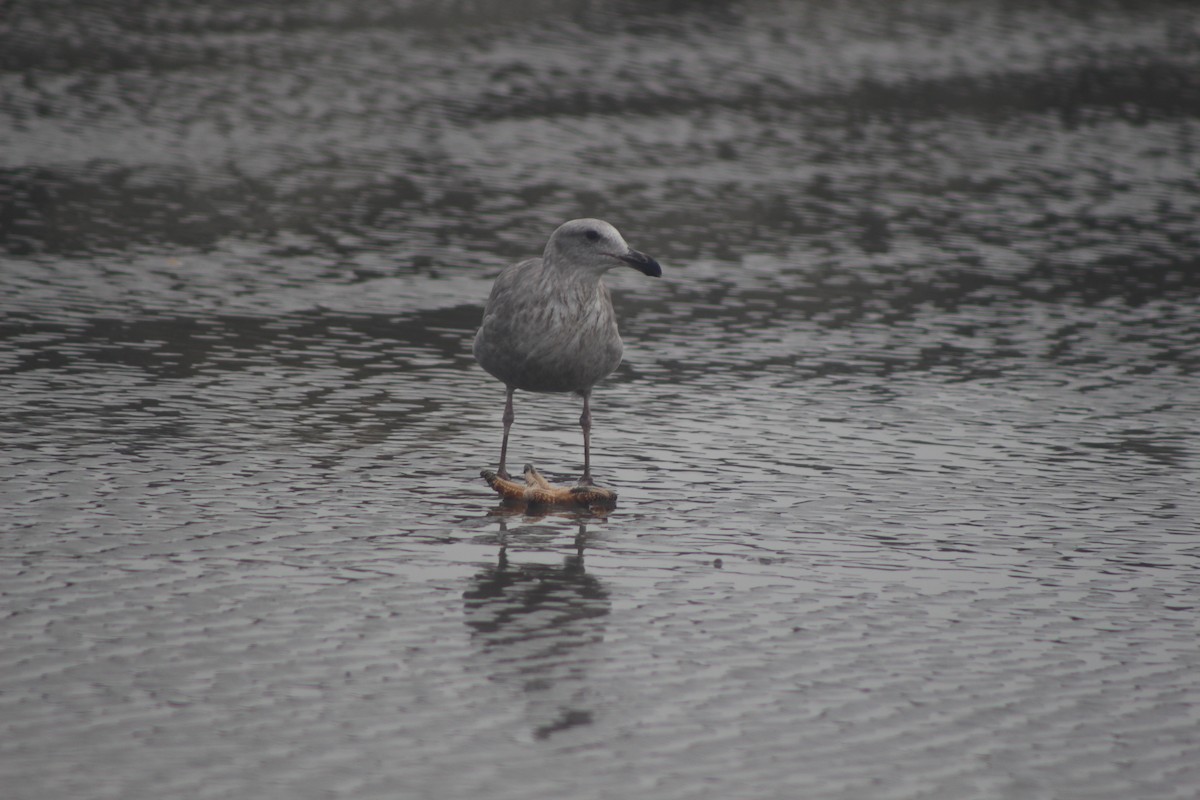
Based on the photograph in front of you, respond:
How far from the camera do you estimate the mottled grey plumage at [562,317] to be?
8383 mm

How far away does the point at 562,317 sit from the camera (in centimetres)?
838

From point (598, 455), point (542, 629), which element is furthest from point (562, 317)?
point (542, 629)

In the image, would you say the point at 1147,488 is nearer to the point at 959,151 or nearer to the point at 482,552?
the point at 482,552

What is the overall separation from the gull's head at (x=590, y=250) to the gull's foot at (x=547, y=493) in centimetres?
102

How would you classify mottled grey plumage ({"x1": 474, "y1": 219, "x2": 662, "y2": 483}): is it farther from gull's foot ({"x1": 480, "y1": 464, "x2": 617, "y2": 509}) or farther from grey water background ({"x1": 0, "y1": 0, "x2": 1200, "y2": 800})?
grey water background ({"x1": 0, "y1": 0, "x2": 1200, "y2": 800})

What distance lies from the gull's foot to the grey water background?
0.13 m

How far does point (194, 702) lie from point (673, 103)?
17.0 metres

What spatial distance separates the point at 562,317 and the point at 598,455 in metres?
1.17

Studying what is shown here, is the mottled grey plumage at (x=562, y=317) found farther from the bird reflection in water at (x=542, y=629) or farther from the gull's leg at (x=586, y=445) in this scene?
the bird reflection in water at (x=542, y=629)

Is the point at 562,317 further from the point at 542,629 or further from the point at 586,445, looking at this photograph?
the point at 542,629

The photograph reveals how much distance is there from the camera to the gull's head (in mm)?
8492

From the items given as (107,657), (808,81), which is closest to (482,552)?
(107,657)

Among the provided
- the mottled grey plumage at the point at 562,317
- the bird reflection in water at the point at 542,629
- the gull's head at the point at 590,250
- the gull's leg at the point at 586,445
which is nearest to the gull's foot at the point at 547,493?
the gull's leg at the point at 586,445

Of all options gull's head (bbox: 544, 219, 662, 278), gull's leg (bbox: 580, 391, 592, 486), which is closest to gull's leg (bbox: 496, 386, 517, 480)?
gull's leg (bbox: 580, 391, 592, 486)
